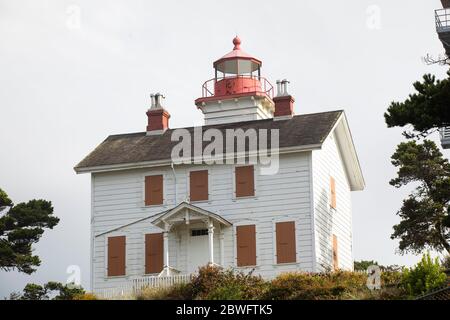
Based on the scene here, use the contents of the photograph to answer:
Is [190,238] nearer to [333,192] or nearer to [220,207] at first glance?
[220,207]

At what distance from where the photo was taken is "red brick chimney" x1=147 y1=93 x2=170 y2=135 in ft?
135

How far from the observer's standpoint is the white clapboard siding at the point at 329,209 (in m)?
36.7

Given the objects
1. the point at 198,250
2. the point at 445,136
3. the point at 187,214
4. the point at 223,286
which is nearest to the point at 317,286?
the point at 223,286

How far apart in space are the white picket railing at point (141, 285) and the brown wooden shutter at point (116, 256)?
240 cm

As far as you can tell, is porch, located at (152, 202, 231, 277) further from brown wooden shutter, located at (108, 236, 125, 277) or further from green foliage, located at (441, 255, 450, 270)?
green foliage, located at (441, 255, 450, 270)

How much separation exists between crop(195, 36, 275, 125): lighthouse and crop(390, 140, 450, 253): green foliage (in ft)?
20.3

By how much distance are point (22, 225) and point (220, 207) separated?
413 inches

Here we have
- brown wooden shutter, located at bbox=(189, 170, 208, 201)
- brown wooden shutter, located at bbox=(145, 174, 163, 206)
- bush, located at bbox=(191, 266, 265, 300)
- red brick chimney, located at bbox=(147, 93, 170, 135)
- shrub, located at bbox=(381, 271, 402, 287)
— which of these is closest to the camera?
shrub, located at bbox=(381, 271, 402, 287)

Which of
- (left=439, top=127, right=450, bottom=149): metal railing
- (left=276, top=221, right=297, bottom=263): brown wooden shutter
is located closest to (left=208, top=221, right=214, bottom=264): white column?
(left=276, top=221, right=297, bottom=263): brown wooden shutter

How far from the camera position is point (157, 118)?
41.3 metres

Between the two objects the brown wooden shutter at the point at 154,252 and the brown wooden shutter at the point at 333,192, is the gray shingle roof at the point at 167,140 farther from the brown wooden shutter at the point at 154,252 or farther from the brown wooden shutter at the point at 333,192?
the brown wooden shutter at the point at 154,252

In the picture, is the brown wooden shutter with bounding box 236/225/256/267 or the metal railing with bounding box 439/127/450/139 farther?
the brown wooden shutter with bounding box 236/225/256/267
